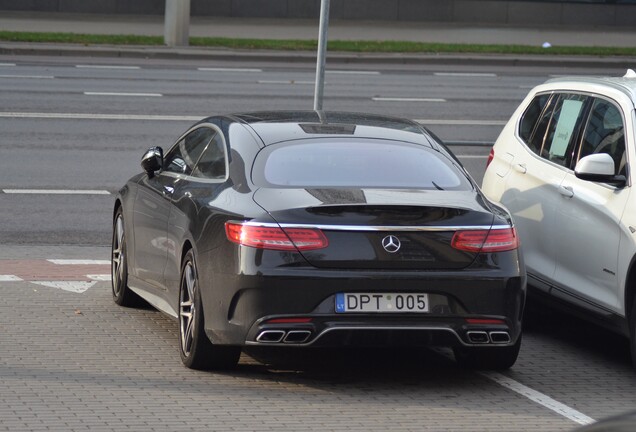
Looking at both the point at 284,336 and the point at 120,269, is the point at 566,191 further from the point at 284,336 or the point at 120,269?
the point at 120,269

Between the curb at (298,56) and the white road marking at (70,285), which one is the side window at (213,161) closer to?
the white road marking at (70,285)

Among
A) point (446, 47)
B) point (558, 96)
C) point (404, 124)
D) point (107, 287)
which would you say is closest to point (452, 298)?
point (404, 124)

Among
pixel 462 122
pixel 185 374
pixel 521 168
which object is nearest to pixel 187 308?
pixel 185 374

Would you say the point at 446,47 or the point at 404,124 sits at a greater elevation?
the point at 404,124

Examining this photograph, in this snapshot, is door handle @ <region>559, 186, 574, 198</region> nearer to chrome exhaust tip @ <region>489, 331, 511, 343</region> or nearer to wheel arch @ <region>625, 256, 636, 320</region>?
wheel arch @ <region>625, 256, 636, 320</region>

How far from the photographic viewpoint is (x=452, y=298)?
6.86 m

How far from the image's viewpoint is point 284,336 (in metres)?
6.76

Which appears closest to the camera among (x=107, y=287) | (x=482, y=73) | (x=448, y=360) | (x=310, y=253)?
(x=310, y=253)

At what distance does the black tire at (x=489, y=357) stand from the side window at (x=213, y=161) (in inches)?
65.1

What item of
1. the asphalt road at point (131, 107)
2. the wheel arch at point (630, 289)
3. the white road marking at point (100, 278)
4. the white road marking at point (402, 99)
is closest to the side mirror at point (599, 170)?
the wheel arch at point (630, 289)

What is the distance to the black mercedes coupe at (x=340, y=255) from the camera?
22.1ft

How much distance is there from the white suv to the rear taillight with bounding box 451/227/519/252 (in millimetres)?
794

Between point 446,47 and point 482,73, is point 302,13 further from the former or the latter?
point 482,73

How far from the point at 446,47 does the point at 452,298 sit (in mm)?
25912
